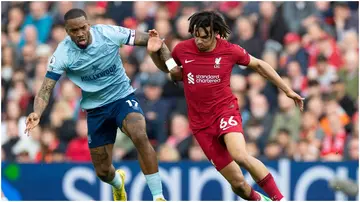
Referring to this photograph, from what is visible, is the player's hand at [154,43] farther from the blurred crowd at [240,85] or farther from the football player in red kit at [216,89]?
the blurred crowd at [240,85]

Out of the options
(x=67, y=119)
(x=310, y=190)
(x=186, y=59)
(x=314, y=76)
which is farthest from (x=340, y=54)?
(x=186, y=59)

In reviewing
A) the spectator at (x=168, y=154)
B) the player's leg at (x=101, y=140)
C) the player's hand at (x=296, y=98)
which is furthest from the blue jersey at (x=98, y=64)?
the spectator at (x=168, y=154)

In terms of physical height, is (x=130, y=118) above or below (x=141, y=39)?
below

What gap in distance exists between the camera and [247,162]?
15.0 m

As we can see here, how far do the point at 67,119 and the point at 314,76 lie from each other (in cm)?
400

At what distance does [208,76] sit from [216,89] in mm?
192

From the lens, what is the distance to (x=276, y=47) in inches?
820

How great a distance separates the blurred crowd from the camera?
19578 millimetres

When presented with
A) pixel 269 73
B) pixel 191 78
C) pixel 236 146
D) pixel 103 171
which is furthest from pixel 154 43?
pixel 103 171

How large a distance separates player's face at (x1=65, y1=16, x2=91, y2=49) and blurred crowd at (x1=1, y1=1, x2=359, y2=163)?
183 inches

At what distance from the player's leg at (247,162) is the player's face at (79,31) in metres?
2.01

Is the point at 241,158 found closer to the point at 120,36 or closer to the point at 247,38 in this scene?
the point at 120,36

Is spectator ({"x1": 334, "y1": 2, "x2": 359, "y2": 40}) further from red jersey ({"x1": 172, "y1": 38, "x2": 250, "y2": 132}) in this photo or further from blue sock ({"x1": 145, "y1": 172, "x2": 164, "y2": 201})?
blue sock ({"x1": 145, "y1": 172, "x2": 164, "y2": 201})

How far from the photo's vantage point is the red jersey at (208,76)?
49.9ft
